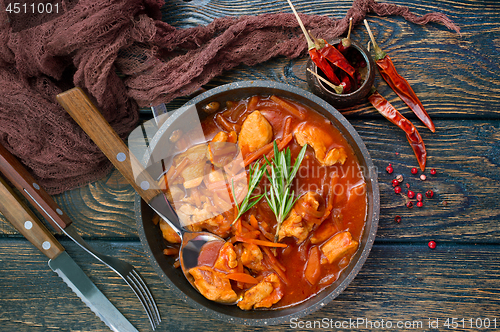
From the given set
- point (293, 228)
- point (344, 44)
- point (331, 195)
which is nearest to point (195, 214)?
point (293, 228)

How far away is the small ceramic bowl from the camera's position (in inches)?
77.4

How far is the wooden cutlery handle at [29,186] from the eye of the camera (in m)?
2.07

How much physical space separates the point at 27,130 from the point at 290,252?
1.96 metres

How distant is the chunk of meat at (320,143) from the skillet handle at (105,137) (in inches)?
38.6

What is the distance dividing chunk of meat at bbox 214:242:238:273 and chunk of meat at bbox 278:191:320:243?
314 mm

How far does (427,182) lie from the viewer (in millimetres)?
A: 2242

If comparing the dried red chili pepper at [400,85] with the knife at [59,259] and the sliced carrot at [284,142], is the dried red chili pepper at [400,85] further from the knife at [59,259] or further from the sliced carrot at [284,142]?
the knife at [59,259]

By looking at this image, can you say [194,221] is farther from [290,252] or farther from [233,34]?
[233,34]

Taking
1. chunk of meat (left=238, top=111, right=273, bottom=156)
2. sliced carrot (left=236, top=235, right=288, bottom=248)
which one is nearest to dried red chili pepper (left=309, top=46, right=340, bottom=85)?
chunk of meat (left=238, top=111, right=273, bottom=156)

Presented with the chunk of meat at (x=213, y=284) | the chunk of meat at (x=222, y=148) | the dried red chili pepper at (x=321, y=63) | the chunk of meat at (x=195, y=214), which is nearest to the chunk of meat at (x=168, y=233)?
the chunk of meat at (x=195, y=214)

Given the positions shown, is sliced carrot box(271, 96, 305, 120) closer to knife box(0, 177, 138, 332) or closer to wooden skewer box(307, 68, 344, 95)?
wooden skewer box(307, 68, 344, 95)

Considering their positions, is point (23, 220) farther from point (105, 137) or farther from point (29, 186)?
point (105, 137)

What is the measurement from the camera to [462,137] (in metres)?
2.27

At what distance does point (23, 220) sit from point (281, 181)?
178cm
